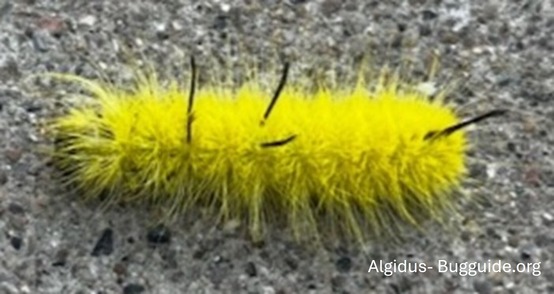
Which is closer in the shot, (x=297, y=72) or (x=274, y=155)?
(x=274, y=155)

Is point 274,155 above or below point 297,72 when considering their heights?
below

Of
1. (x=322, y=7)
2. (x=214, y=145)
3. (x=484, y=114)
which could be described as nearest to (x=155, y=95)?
(x=214, y=145)

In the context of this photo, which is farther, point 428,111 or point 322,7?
point 322,7

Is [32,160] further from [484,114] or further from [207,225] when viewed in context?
[484,114]
